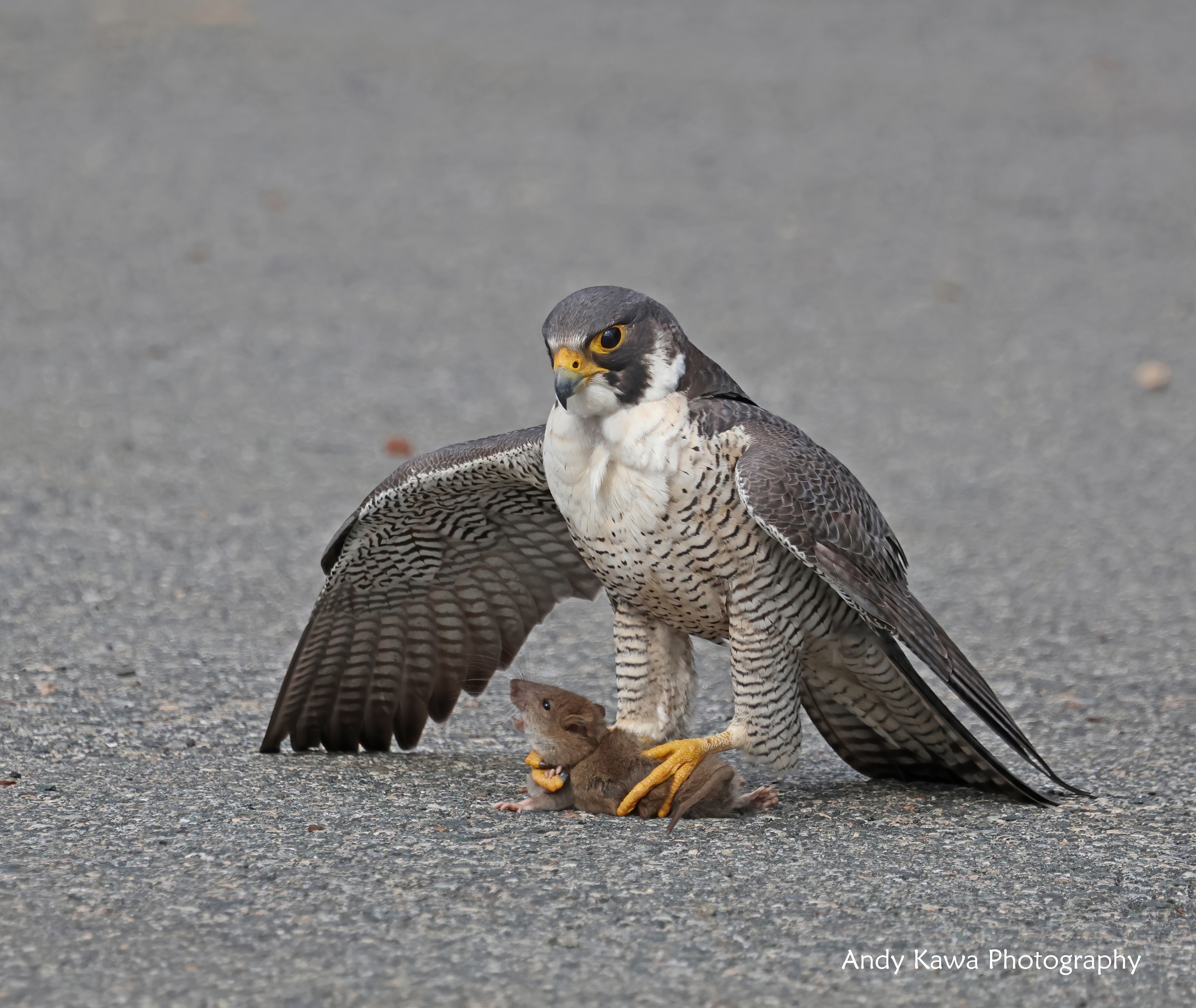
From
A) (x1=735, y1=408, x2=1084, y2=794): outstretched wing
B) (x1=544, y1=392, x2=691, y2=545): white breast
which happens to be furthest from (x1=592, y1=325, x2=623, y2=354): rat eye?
(x1=735, y1=408, x2=1084, y2=794): outstretched wing

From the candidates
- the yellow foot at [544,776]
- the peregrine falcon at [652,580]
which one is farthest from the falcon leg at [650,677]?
the yellow foot at [544,776]

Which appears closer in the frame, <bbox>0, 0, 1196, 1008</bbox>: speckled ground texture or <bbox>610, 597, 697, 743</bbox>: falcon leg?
<bbox>0, 0, 1196, 1008</bbox>: speckled ground texture

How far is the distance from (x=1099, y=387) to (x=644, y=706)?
720 centimetres

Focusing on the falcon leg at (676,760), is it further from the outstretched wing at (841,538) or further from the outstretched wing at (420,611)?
the outstretched wing at (420,611)

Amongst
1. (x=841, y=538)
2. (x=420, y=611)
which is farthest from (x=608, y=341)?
(x=420, y=611)

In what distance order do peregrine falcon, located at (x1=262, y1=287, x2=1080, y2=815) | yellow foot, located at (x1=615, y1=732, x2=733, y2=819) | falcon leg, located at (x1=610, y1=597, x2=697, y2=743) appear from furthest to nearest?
falcon leg, located at (x1=610, y1=597, x2=697, y2=743)
yellow foot, located at (x1=615, y1=732, x2=733, y2=819)
peregrine falcon, located at (x1=262, y1=287, x2=1080, y2=815)

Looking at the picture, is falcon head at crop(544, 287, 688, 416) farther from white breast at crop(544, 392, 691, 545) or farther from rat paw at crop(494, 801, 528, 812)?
rat paw at crop(494, 801, 528, 812)

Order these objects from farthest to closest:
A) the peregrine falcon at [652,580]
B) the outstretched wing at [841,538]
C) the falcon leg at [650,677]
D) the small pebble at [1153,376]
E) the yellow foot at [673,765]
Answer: the small pebble at [1153,376]
the falcon leg at [650,677]
the yellow foot at [673,765]
the peregrine falcon at [652,580]
the outstretched wing at [841,538]

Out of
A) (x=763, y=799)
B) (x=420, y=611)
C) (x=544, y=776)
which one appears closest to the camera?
(x=544, y=776)

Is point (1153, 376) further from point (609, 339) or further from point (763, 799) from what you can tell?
point (609, 339)

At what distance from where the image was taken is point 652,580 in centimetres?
448

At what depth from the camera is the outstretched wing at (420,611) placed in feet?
16.7

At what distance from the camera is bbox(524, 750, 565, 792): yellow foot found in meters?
4.54

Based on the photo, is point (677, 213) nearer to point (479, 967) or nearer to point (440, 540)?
point (440, 540)
